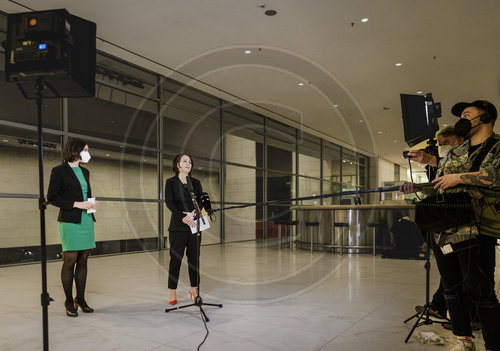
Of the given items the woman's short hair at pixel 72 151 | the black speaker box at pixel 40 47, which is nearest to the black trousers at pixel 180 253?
the woman's short hair at pixel 72 151

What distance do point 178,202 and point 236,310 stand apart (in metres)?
1.11

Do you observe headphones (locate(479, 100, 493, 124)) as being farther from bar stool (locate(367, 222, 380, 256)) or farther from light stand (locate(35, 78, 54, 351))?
bar stool (locate(367, 222, 380, 256))

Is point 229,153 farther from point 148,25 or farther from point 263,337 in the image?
point 263,337

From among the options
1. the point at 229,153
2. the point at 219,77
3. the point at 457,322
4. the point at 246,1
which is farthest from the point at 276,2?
the point at 229,153

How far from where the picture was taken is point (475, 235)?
2064 millimetres

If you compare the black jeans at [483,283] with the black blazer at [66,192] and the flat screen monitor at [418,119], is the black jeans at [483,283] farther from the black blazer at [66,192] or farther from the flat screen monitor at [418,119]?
the black blazer at [66,192]

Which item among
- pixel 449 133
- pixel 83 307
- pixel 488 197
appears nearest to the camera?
pixel 488 197

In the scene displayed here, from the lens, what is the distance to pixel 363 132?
50.6 feet

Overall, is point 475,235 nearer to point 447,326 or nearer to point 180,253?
point 447,326

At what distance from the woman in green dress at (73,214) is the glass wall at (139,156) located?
1531 mm

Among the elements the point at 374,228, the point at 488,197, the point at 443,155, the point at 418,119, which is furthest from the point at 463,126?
the point at 374,228

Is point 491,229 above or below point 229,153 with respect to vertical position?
below

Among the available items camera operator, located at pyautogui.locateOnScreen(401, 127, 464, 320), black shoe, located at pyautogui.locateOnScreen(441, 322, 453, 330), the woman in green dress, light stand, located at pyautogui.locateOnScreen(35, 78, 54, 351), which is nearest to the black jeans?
camera operator, located at pyautogui.locateOnScreen(401, 127, 464, 320)

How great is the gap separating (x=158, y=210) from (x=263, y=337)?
637cm
